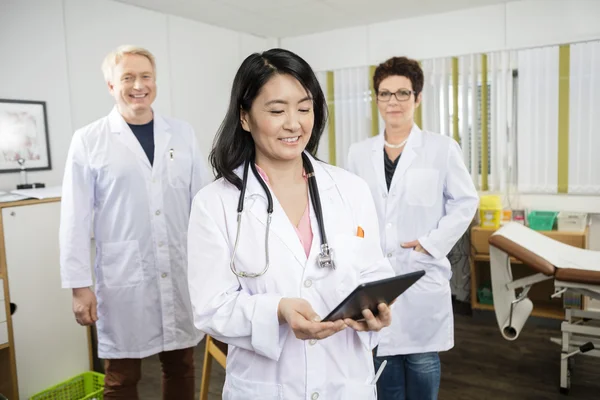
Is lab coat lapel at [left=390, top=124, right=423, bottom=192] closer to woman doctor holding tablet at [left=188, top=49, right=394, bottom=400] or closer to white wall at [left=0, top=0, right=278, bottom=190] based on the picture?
woman doctor holding tablet at [left=188, top=49, right=394, bottom=400]

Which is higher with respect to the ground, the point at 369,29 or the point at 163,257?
the point at 369,29

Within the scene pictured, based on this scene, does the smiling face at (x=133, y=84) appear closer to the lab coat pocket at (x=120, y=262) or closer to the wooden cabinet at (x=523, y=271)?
the lab coat pocket at (x=120, y=262)

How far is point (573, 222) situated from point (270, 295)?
3.44m

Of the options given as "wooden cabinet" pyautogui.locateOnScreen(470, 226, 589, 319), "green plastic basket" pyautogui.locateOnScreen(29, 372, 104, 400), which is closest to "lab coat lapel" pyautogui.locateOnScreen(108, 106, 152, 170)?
"green plastic basket" pyautogui.locateOnScreen(29, 372, 104, 400)

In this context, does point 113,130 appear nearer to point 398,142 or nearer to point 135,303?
point 135,303

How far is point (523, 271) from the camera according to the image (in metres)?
4.21

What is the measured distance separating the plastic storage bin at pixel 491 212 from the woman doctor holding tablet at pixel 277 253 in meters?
2.97

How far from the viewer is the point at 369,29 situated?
4.73m

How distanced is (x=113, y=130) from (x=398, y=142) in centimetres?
125

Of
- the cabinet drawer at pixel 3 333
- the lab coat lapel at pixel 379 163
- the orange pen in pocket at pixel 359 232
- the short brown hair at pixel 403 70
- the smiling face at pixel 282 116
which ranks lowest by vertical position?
the cabinet drawer at pixel 3 333

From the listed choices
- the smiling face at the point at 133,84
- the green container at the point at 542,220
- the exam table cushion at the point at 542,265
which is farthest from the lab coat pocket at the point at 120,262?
the green container at the point at 542,220

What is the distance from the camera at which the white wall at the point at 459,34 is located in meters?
3.86

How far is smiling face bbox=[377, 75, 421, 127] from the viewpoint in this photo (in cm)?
213

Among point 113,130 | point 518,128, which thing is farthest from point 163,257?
point 518,128
